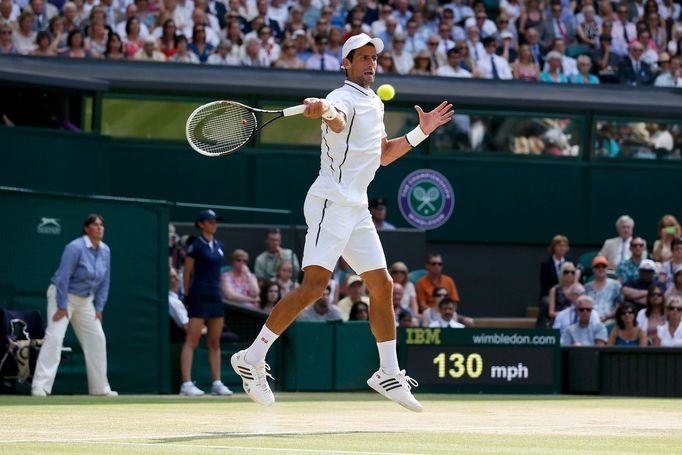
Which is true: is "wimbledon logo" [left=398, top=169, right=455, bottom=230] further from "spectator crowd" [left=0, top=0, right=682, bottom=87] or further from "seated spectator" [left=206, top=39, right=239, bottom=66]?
"seated spectator" [left=206, top=39, right=239, bottom=66]

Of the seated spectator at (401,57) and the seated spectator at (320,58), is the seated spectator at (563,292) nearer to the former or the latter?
the seated spectator at (401,57)

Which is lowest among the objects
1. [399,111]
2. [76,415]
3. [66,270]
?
[76,415]

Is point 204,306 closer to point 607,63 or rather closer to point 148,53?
point 148,53

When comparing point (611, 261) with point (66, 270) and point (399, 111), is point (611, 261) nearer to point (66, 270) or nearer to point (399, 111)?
point (399, 111)

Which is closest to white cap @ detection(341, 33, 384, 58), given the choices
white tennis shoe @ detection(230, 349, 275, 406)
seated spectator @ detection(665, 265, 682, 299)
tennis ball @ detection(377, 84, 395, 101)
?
tennis ball @ detection(377, 84, 395, 101)

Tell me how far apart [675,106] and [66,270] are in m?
11.6

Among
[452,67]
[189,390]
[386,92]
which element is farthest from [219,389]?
[452,67]

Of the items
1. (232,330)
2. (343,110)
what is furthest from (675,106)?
(343,110)

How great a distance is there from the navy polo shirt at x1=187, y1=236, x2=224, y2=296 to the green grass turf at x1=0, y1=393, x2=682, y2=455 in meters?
2.01

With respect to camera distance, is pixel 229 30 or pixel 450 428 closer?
pixel 450 428

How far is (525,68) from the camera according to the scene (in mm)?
22547

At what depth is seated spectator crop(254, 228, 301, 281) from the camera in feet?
58.9

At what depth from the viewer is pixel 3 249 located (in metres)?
14.8

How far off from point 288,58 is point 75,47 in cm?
319
